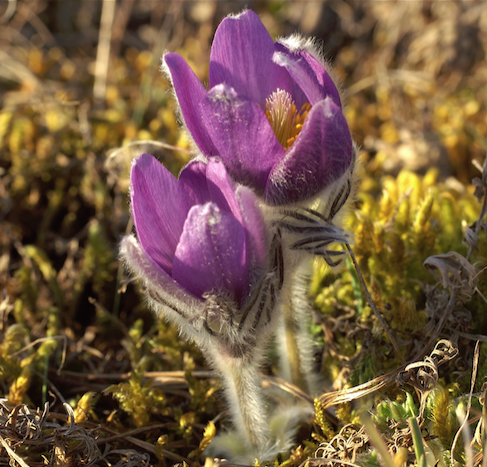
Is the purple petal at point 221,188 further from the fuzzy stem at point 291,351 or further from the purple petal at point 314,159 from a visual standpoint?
the fuzzy stem at point 291,351

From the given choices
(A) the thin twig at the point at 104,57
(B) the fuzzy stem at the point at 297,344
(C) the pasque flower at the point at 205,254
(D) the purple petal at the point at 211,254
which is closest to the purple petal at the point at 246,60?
(C) the pasque flower at the point at 205,254

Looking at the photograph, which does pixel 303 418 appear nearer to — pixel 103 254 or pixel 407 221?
pixel 407 221

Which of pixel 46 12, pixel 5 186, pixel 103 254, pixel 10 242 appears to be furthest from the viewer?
pixel 46 12

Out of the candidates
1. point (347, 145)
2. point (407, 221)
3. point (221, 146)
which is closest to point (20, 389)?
point (221, 146)

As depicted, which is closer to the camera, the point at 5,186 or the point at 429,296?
the point at 429,296

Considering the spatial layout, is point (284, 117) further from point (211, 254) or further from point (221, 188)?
point (211, 254)

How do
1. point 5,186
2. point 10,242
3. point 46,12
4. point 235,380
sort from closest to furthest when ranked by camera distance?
point 235,380 < point 10,242 < point 5,186 < point 46,12

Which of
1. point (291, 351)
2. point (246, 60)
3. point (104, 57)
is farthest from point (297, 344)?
point (104, 57)
